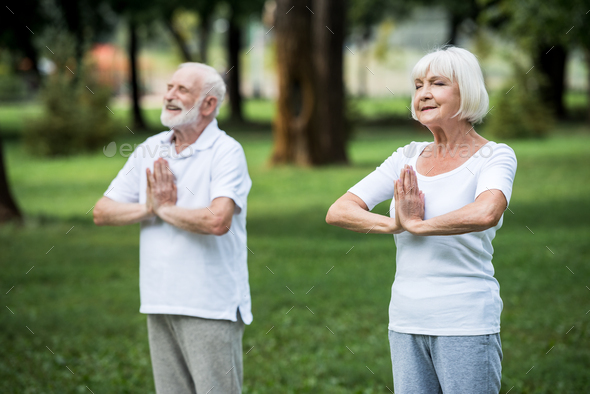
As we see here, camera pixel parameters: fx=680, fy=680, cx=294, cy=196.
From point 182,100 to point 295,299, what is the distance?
13.8 feet

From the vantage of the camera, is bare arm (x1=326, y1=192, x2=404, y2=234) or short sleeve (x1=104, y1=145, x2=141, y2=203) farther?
short sleeve (x1=104, y1=145, x2=141, y2=203)

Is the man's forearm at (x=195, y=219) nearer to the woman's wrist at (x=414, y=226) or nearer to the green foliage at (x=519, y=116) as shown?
the woman's wrist at (x=414, y=226)

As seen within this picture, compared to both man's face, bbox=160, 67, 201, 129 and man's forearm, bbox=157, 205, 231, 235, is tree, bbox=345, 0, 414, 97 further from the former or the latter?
man's forearm, bbox=157, 205, 231, 235

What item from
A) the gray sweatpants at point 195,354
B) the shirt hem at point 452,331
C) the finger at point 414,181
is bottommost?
the gray sweatpants at point 195,354

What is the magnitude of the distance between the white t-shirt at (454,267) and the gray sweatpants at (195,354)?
91cm

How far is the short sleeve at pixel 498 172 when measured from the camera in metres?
2.49

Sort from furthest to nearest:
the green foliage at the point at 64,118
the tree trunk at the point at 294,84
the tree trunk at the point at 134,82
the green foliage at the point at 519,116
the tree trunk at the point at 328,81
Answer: the tree trunk at the point at 134,82 < the green foliage at the point at 519,116 < the green foliage at the point at 64,118 < the tree trunk at the point at 328,81 < the tree trunk at the point at 294,84

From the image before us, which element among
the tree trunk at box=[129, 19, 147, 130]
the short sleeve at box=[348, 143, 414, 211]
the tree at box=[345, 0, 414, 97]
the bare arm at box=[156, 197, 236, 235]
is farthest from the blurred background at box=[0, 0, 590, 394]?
the tree at box=[345, 0, 414, 97]

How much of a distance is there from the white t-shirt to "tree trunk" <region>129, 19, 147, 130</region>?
30103mm

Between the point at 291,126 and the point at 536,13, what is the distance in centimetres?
599

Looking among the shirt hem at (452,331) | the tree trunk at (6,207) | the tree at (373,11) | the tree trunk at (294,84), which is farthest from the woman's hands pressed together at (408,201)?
the tree at (373,11)

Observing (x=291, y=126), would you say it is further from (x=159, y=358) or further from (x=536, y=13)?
(x=159, y=358)

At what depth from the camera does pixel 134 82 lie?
32.5 metres

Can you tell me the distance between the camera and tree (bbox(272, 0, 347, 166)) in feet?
51.8
